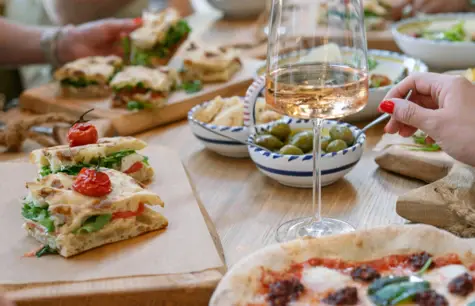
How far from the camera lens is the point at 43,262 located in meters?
1.63

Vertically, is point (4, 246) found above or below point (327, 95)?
below

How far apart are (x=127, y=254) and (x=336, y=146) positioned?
29.1 inches

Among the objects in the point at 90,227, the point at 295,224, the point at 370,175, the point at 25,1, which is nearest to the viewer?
the point at 90,227

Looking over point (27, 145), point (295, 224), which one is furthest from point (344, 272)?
point (27, 145)

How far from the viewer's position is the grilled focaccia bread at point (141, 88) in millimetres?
2898

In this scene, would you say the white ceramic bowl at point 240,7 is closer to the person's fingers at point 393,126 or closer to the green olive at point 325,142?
the green olive at point 325,142

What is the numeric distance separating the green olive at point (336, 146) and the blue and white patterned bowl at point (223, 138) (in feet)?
1.10

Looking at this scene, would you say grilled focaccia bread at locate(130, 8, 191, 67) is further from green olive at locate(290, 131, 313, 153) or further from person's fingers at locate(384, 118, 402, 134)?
person's fingers at locate(384, 118, 402, 134)

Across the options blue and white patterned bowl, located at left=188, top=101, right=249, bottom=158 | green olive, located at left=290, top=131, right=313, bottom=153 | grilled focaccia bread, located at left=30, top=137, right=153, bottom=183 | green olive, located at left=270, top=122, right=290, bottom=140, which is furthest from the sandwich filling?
green olive, located at left=290, top=131, right=313, bottom=153

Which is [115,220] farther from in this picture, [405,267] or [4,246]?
[405,267]

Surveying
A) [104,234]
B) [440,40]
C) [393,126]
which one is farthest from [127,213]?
[440,40]

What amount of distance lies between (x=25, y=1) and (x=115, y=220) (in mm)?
4101

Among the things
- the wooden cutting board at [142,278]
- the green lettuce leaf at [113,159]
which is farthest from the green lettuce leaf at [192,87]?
the wooden cutting board at [142,278]

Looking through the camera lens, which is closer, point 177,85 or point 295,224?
point 295,224
